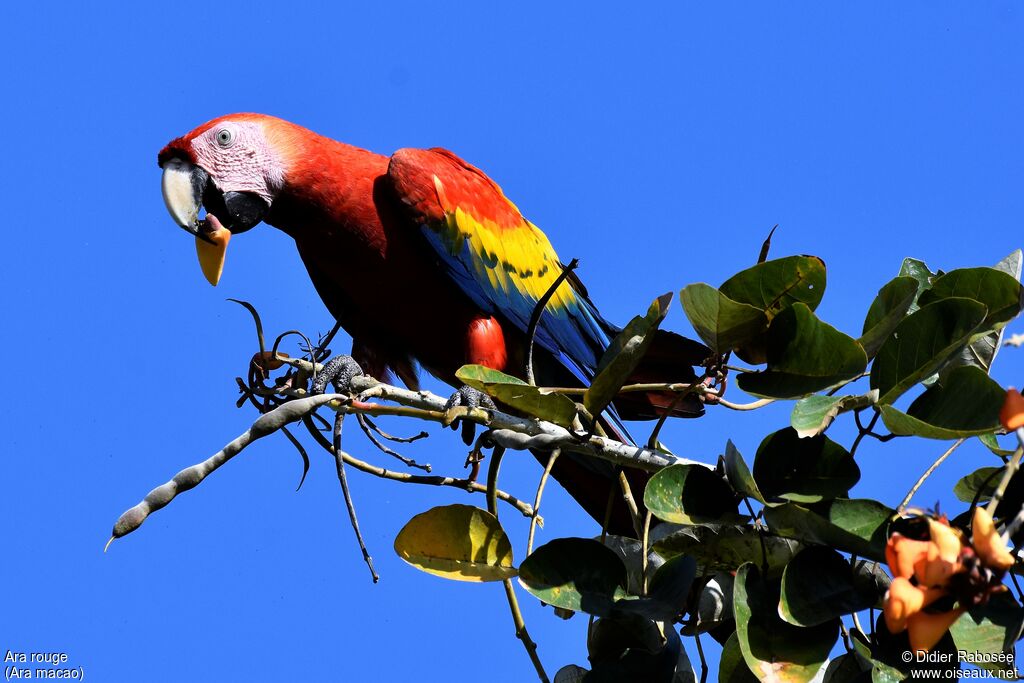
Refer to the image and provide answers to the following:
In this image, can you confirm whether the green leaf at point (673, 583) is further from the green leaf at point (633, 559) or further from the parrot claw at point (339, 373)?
the parrot claw at point (339, 373)

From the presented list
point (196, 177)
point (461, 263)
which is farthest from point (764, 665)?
point (196, 177)

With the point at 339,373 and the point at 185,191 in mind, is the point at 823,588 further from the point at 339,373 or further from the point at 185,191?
the point at 185,191

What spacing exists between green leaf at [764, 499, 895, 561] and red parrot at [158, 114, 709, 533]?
4.62 ft

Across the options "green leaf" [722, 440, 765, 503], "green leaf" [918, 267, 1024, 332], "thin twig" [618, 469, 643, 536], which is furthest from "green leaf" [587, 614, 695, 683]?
"green leaf" [918, 267, 1024, 332]

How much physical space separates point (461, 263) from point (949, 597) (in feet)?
6.68

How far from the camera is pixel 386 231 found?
2.96m

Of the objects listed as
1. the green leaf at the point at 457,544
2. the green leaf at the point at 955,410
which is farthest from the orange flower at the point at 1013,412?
the green leaf at the point at 457,544

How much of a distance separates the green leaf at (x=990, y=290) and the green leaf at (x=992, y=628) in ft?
1.39

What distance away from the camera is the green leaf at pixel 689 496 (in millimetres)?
1506

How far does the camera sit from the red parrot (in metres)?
2.95

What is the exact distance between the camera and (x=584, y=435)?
173cm


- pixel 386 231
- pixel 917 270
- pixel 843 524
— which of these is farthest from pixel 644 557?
pixel 386 231

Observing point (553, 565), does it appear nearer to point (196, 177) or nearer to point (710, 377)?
point (710, 377)

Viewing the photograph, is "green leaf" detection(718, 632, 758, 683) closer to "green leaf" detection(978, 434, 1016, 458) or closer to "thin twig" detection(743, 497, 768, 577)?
"thin twig" detection(743, 497, 768, 577)
